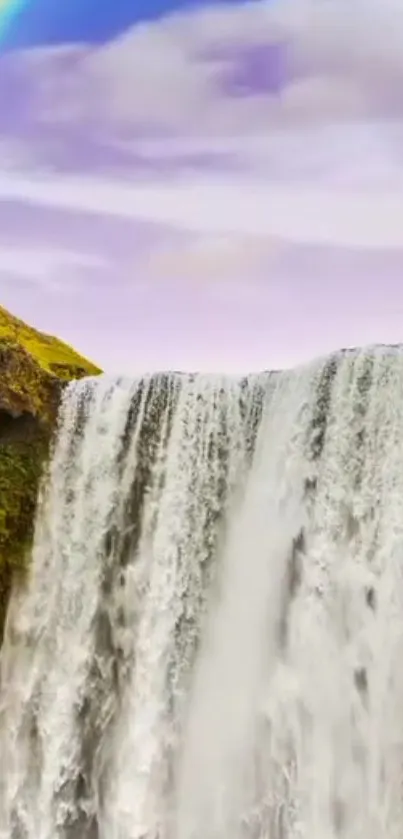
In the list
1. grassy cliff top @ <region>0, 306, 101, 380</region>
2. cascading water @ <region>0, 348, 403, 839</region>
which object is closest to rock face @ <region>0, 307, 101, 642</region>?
cascading water @ <region>0, 348, 403, 839</region>

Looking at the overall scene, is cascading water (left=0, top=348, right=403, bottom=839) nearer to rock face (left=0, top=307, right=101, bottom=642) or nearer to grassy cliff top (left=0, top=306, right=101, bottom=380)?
rock face (left=0, top=307, right=101, bottom=642)

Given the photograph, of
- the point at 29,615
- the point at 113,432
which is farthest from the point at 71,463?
the point at 29,615

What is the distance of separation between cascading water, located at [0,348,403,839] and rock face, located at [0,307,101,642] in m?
0.30

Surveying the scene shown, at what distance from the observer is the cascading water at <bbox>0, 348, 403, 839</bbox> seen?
49.2ft

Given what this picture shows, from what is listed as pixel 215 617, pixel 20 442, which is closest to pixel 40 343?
pixel 20 442

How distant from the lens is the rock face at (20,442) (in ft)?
63.0

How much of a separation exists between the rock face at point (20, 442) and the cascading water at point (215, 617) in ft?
0.97

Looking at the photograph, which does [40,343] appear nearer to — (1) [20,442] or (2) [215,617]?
(1) [20,442]

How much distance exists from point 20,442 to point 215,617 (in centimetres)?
543

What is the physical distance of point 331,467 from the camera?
15.9 metres

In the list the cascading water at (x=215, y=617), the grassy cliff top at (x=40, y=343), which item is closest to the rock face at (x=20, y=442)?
the cascading water at (x=215, y=617)

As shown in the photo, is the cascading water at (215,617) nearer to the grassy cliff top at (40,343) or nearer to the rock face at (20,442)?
the rock face at (20,442)

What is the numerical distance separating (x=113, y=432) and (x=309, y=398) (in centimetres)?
423

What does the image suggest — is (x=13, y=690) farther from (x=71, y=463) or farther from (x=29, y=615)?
(x=71, y=463)
